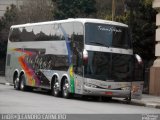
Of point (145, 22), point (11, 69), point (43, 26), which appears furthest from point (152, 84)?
point (11, 69)

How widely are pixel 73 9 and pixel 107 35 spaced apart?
21.8 meters

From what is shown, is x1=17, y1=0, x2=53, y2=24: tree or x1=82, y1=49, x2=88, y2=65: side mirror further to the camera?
x1=17, y1=0, x2=53, y2=24: tree

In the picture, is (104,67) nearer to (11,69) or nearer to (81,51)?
(81,51)

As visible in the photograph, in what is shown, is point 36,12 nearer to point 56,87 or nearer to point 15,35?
point 15,35

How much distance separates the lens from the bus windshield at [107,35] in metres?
25.7

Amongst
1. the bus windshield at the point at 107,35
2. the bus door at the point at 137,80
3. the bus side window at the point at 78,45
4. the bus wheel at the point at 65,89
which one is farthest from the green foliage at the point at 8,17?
the bus door at the point at 137,80

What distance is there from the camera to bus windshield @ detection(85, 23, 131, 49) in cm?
2566

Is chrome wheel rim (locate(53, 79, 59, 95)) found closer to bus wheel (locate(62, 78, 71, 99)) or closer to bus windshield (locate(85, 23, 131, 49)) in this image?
bus wheel (locate(62, 78, 71, 99))

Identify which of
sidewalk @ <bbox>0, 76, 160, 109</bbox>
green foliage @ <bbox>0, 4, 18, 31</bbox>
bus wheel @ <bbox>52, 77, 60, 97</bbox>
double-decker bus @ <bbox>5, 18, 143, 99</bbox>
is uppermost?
green foliage @ <bbox>0, 4, 18, 31</bbox>

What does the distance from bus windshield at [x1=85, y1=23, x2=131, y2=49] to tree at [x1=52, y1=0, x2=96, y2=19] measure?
20716mm

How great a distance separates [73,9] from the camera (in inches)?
1870

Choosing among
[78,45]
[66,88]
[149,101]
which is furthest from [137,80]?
[66,88]

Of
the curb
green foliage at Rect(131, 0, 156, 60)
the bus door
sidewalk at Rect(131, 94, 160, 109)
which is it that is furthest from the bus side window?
green foliage at Rect(131, 0, 156, 60)

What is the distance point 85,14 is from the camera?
156 ft
